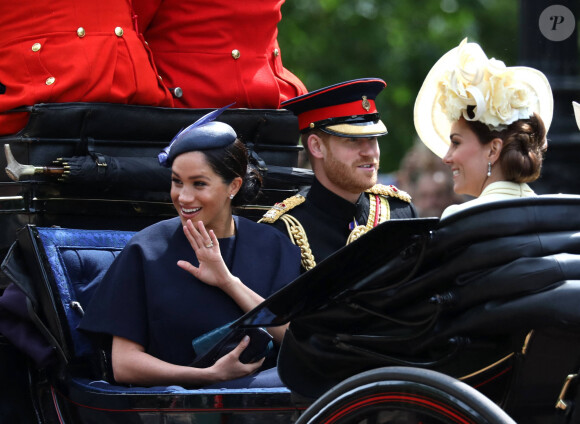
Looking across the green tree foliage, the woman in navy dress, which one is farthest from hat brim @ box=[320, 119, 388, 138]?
the green tree foliage

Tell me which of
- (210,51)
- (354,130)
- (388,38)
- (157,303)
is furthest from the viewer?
(388,38)

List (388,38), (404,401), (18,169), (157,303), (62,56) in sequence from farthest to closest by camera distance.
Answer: (388,38) < (62,56) < (18,169) < (157,303) < (404,401)

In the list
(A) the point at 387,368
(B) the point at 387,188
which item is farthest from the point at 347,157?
(A) the point at 387,368

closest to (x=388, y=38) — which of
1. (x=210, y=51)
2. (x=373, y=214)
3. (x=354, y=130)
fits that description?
(x=210, y=51)

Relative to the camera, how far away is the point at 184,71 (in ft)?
14.9

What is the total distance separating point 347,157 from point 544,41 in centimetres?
150

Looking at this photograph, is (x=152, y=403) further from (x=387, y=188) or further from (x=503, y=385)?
(x=387, y=188)

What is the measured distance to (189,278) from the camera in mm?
3578

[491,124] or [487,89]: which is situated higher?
[487,89]

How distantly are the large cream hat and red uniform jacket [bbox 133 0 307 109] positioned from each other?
128 centimetres

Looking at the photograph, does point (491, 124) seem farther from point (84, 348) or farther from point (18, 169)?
point (18, 169)

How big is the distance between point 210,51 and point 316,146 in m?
0.64

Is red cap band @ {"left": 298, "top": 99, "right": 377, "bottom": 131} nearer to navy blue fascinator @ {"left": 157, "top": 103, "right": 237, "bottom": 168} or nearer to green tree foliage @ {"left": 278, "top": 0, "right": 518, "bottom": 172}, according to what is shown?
navy blue fascinator @ {"left": 157, "top": 103, "right": 237, "bottom": 168}

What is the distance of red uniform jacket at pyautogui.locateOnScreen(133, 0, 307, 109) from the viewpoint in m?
4.52
